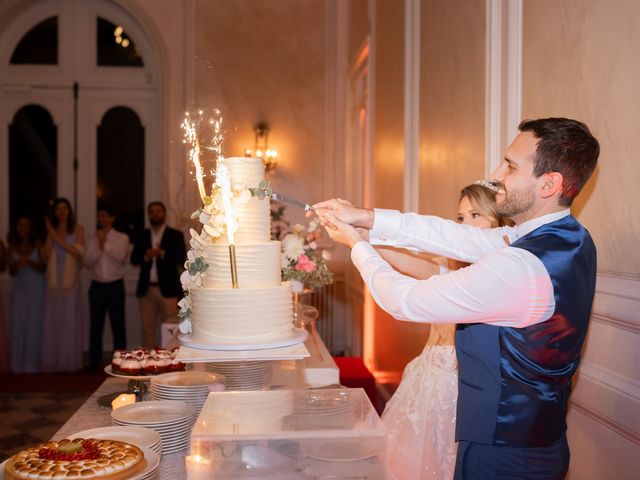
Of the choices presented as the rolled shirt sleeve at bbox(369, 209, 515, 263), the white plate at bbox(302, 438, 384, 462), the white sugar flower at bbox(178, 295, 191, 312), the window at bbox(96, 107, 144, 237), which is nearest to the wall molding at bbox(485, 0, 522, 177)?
the rolled shirt sleeve at bbox(369, 209, 515, 263)

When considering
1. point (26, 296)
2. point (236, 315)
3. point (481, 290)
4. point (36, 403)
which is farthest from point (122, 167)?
point (481, 290)

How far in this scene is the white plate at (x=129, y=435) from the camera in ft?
6.41

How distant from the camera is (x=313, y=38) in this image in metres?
9.05

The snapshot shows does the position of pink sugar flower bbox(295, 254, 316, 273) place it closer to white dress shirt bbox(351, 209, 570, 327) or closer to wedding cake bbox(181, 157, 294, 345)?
wedding cake bbox(181, 157, 294, 345)

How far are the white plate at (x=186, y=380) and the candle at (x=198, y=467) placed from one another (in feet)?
2.72

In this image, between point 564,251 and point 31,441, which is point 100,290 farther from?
point 564,251

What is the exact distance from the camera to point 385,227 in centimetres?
264

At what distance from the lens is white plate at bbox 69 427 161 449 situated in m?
1.95

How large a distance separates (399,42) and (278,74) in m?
3.65

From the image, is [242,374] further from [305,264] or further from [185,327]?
[305,264]

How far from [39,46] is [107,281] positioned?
3.21m

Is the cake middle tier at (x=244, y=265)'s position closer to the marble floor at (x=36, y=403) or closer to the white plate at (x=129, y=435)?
the white plate at (x=129, y=435)

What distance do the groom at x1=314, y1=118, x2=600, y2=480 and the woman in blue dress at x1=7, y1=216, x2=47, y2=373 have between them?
21.9 ft

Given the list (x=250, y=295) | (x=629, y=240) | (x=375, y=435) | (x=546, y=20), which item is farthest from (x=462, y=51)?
(x=375, y=435)
